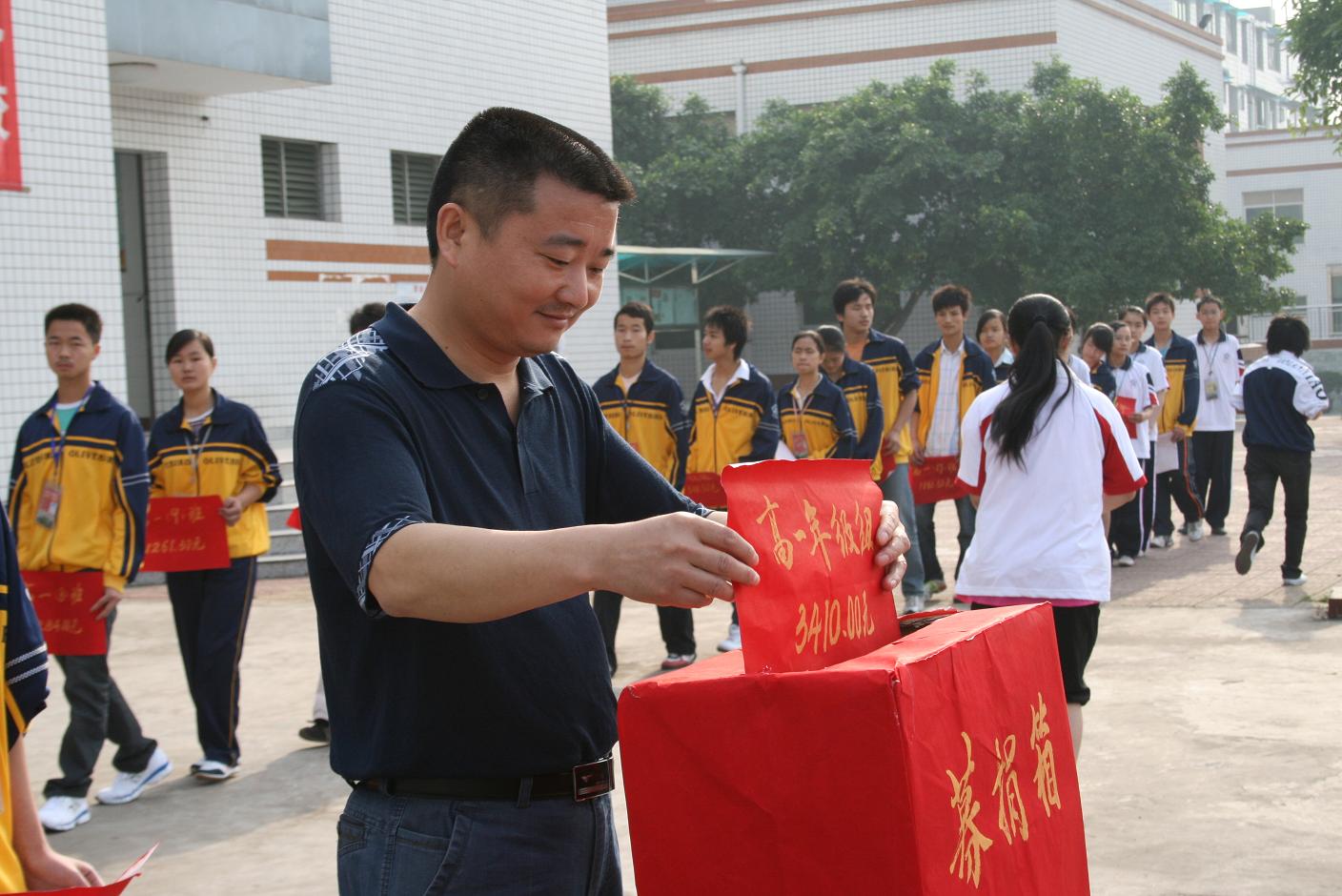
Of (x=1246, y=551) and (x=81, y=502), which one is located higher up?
(x=81, y=502)

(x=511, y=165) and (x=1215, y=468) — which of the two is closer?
(x=511, y=165)

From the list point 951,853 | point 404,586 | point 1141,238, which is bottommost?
point 951,853

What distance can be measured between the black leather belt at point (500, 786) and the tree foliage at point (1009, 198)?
2576 cm

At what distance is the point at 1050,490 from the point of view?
457 centimetres

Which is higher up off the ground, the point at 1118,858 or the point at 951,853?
the point at 951,853

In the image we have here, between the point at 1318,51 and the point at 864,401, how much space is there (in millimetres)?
16795

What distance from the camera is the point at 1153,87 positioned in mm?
36219

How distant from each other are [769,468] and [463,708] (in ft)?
1.65

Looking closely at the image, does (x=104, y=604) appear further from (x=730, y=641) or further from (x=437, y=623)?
(x=437, y=623)

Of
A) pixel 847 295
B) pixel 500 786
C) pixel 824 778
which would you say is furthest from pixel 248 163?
pixel 824 778

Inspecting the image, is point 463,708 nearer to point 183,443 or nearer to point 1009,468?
point 1009,468

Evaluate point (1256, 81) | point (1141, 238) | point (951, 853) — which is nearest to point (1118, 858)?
point (951, 853)

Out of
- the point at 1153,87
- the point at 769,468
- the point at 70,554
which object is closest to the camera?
the point at 769,468

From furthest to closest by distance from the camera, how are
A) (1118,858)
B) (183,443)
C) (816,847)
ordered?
(183,443) → (1118,858) → (816,847)
